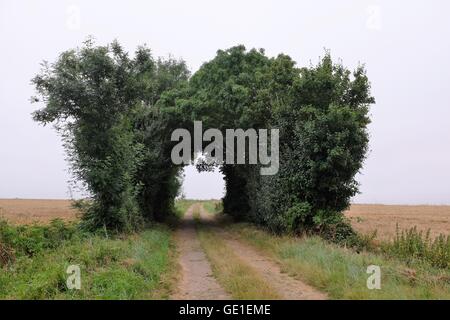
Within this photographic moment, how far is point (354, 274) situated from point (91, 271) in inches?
270

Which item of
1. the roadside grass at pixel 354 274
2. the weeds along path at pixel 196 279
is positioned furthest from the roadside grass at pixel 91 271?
the roadside grass at pixel 354 274

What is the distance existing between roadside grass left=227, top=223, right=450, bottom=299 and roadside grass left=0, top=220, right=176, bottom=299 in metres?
3.84

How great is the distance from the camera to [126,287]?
34.0ft

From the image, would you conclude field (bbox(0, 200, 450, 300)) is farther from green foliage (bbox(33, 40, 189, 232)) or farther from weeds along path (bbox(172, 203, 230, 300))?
green foliage (bbox(33, 40, 189, 232))

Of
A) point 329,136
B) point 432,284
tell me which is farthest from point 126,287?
point 329,136

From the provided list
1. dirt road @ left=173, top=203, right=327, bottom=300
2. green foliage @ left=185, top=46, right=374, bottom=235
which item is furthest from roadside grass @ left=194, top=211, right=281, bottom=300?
green foliage @ left=185, top=46, right=374, bottom=235

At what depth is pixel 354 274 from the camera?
37.0 ft

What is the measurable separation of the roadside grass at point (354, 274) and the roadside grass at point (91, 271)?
3.84 metres

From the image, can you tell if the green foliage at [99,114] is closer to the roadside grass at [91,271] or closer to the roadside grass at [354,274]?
the roadside grass at [91,271]

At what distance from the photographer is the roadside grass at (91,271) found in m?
10.2

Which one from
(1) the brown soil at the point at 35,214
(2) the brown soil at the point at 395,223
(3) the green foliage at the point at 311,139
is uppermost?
(3) the green foliage at the point at 311,139

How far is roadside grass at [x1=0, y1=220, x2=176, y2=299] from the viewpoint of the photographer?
1016 centimetres
